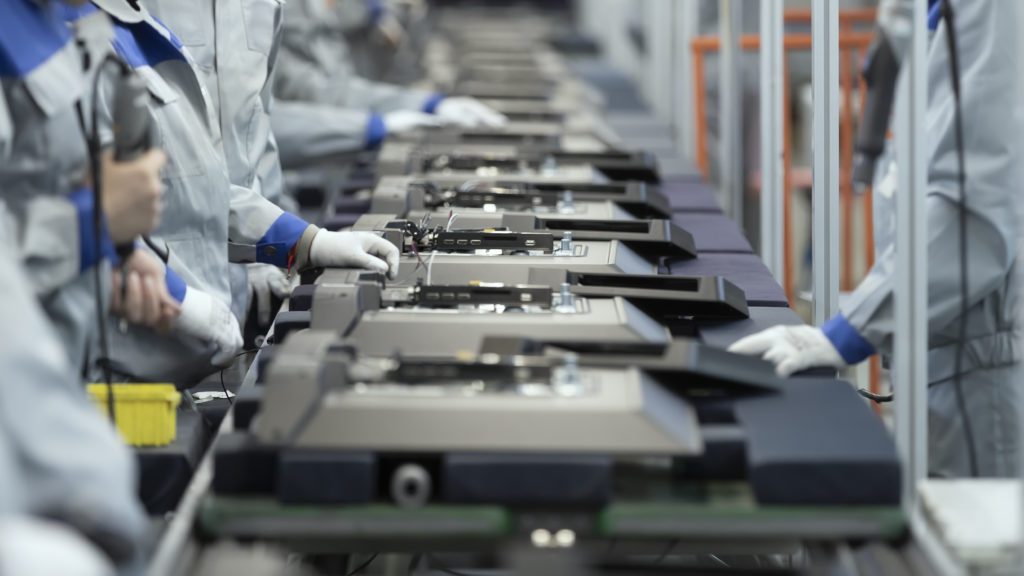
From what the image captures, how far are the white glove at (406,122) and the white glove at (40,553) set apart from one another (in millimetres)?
3445

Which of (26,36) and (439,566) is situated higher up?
(26,36)

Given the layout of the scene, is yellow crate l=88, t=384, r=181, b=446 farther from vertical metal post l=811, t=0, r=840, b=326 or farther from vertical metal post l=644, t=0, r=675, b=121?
vertical metal post l=644, t=0, r=675, b=121

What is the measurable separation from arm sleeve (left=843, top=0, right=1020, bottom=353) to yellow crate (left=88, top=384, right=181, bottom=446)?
1.16m

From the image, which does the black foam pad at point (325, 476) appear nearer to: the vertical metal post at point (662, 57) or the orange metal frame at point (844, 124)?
the orange metal frame at point (844, 124)

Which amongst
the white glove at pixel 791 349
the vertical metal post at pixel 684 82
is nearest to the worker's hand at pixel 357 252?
the white glove at pixel 791 349

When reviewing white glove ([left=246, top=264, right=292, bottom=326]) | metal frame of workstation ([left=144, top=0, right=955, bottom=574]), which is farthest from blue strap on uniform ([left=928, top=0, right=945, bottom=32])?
white glove ([left=246, top=264, right=292, bottom=326])

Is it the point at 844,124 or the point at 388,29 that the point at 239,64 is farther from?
the point at 388,29

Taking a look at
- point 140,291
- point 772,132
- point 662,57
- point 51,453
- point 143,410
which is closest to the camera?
point 51,453

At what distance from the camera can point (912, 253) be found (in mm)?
1938

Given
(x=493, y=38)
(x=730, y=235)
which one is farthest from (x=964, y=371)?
(x=493, y=38)

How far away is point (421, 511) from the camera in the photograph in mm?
1604

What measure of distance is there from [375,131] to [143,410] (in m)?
2.73

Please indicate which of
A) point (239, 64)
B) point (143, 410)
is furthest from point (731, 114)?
point (143, 410)

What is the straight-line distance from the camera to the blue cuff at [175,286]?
7.25ft
